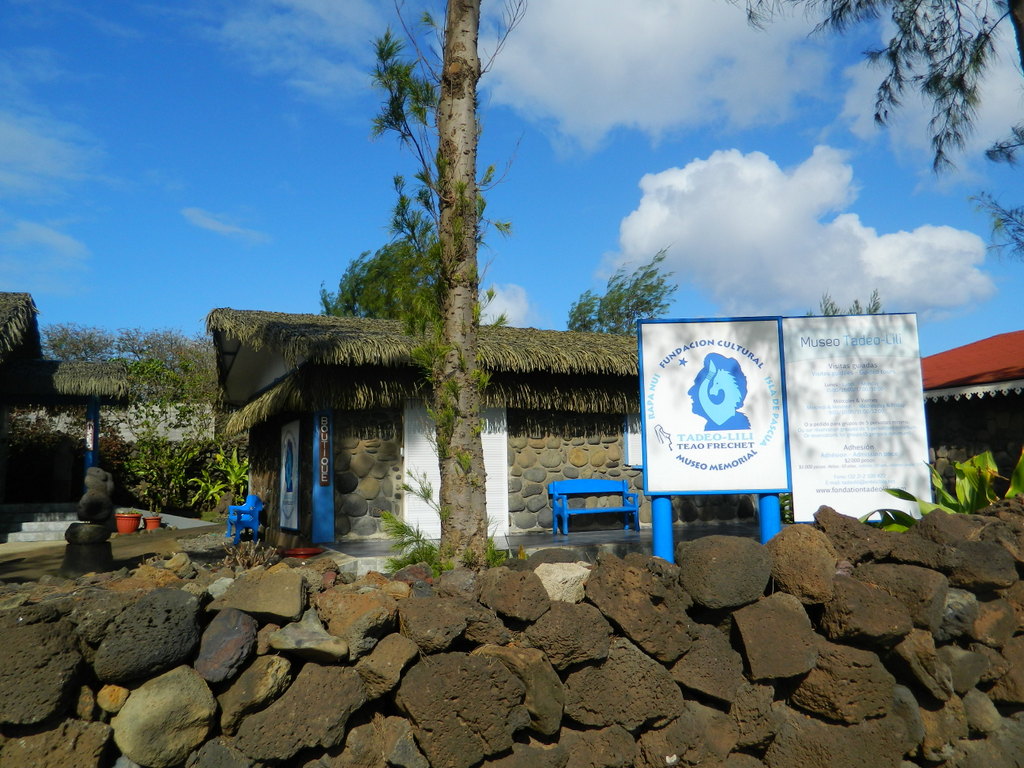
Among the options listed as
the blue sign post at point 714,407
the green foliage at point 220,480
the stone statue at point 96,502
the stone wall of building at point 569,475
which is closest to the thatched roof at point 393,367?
the stone wall of building at point 569,475

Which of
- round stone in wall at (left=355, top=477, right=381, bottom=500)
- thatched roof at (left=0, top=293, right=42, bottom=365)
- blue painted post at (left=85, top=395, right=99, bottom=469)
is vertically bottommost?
round stone in wall at (left=355, top=477, right=381, bottom=500)

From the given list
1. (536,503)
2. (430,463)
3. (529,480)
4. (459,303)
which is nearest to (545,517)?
(536,503)

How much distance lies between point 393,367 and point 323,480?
162cm

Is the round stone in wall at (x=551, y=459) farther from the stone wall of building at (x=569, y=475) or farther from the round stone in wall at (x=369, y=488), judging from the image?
the round stone in wall at (x=369, y=488)

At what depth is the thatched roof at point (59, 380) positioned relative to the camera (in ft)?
47.5

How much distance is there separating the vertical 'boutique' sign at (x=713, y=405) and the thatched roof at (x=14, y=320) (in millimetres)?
11366

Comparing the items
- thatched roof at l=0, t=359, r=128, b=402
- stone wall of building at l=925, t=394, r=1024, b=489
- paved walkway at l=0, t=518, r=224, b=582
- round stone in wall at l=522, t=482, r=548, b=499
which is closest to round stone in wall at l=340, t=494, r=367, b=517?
paved walkway at l=0, t=518, r=224, b=582

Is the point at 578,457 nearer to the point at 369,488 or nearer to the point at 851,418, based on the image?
the point at 369,488

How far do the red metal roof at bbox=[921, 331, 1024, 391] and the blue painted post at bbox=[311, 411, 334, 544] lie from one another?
851cm

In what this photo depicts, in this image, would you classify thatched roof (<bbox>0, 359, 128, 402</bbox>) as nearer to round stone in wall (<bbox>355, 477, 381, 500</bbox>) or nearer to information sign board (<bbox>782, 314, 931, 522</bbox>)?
round stone in wall (<bbox>355, 477, 381, 500</bbox>)

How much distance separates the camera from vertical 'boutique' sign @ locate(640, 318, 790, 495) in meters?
5.53

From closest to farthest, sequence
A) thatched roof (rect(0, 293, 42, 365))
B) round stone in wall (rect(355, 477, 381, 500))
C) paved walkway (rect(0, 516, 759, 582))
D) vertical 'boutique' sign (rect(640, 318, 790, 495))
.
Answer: vertical 'boutique' sign (rect(640, 318, 790, 495)) → paved walkway (rect(0, 516, 759, 582)) → round stone in wall (rect(355, 477, 381, 500)) → thatched roof (rect(0, 293, 42, 365))

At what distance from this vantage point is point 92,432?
15.2 m

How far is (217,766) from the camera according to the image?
279cm
